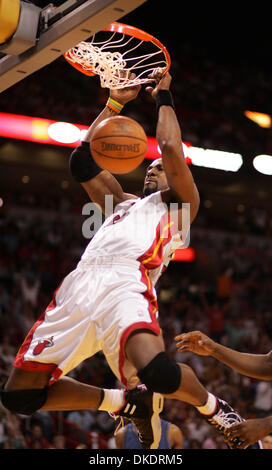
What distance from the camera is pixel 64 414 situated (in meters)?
9.22

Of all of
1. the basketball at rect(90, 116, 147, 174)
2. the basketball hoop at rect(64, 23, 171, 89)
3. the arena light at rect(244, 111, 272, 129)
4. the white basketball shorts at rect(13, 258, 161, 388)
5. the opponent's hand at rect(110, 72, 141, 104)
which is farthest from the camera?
the arena light at rect(244, 111, 272, 129)

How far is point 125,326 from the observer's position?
3.68 meters

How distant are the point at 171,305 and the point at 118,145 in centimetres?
977

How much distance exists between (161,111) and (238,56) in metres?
15.6

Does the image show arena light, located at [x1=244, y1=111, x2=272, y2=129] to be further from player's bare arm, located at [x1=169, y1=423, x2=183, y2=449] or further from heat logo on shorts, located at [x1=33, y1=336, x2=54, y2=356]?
heat logo on shorts, located at [x1=33, y1=336, x2=54, y2=356]

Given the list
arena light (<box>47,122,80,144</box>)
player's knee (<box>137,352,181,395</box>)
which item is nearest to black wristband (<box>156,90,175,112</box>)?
player's knee (<box>137,352,181,395</box>)

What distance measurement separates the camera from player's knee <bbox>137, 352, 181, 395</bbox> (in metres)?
3.51

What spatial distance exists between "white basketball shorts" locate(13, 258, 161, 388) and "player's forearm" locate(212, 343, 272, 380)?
1.99 feet

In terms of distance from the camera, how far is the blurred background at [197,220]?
1014 cm

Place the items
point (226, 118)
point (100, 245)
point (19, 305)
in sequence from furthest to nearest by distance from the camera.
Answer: point (226, 118)
point (19, 305)
point (100, 245)

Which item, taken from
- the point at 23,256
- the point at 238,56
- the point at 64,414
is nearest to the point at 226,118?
the point at 238,56

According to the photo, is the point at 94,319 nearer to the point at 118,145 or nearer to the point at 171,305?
the point at 118,145

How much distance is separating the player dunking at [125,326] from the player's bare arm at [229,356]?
0.29 meters
